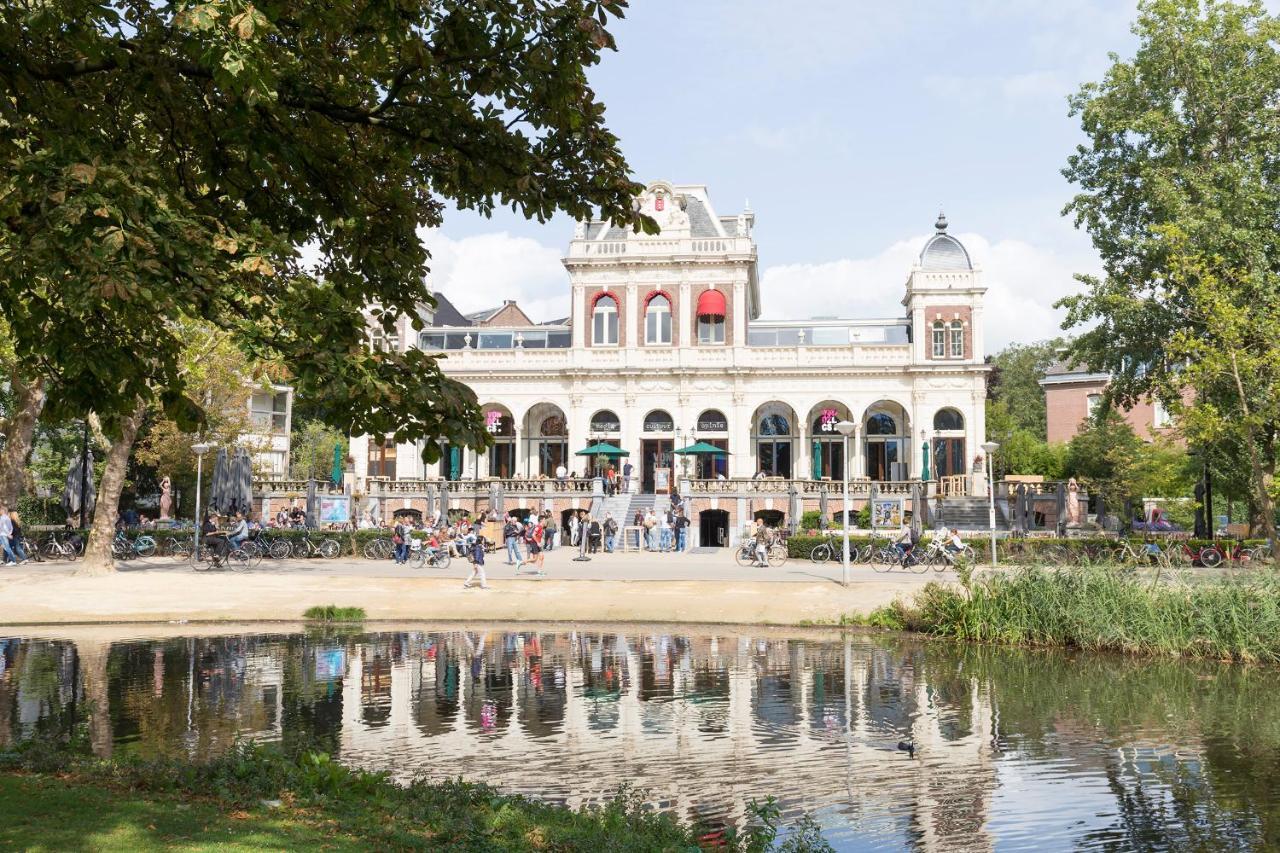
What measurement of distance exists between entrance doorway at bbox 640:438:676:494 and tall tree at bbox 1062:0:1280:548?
23.6m

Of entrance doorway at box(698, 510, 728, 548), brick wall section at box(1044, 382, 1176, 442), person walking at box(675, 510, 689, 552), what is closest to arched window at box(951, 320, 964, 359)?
brick wall section at box(1044, 382, 1176, 442)

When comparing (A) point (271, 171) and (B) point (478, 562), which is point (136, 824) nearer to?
(A) point (271, 171)

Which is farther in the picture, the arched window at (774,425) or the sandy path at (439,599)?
the arched window at (774,425)

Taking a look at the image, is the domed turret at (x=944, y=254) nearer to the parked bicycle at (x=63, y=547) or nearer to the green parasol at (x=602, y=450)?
the green parasol at (x=602, y=450)

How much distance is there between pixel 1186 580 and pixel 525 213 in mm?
14777

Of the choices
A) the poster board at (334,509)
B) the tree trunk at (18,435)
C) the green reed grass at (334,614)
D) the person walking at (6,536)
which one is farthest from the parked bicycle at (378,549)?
the green reed grass at (334,614)

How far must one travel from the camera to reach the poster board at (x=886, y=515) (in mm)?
39719

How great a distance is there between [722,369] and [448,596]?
32973mm

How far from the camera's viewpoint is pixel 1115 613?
17.1 meters

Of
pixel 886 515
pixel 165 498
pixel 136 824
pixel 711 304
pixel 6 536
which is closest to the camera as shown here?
pixel 136 824

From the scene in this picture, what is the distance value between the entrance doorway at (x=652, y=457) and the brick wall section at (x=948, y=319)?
1366 centimetres

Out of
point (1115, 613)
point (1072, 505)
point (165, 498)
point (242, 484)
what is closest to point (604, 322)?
point (165, 498)

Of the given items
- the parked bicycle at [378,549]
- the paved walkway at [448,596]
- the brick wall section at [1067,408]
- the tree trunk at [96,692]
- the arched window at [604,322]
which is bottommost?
the tree trunk at [96,692]

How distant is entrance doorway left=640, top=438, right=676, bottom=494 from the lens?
53938 millimetres
